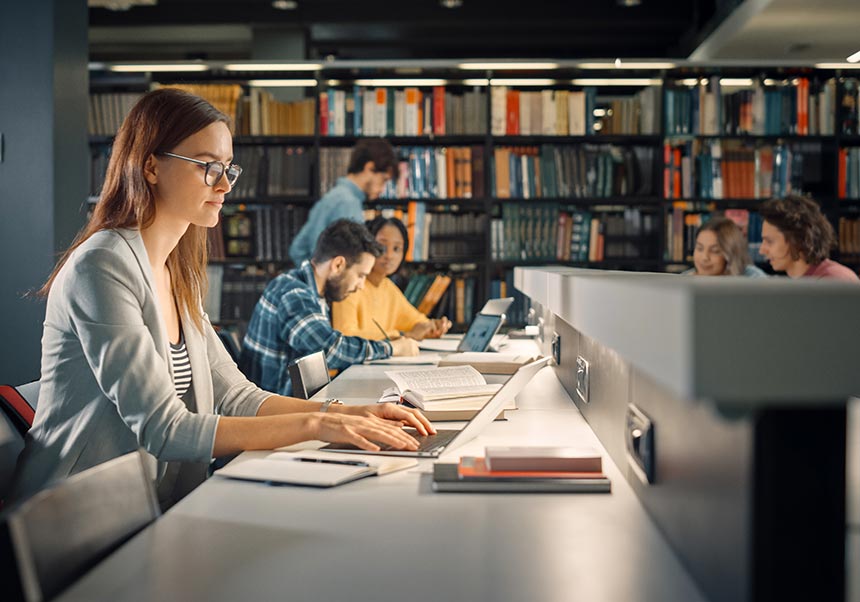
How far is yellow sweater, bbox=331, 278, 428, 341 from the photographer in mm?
4027

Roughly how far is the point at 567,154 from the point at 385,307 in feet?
5.64

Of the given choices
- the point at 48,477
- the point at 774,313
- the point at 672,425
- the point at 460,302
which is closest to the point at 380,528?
the point at 672,425

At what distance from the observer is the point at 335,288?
3.59 meters

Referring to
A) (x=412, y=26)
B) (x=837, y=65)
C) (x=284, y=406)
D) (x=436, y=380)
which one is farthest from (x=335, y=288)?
(x=412, y=26)

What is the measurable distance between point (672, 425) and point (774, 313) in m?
0.50

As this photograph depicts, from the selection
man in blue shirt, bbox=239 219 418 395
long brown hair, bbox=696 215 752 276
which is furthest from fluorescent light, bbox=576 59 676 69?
man in blue shirt, bbox=239 219 418 395

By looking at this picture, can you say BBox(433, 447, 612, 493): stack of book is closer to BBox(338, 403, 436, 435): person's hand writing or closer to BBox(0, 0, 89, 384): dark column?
BBox(338, 403, 436, 435): person's hand writing

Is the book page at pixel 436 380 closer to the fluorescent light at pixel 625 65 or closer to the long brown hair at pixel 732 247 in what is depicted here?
the long brown hair at pixel 732 247

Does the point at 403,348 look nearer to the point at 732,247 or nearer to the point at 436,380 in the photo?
the point at 436,380

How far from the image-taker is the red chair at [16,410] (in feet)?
5.53

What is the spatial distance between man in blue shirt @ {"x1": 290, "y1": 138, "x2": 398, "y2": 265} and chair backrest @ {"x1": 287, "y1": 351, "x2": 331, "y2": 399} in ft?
6.47

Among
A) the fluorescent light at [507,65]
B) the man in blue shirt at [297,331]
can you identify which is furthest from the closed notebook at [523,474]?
the fluorescent light at [507,65]

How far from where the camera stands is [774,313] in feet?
2.14

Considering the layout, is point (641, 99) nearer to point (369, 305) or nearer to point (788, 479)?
point (369, 305)
